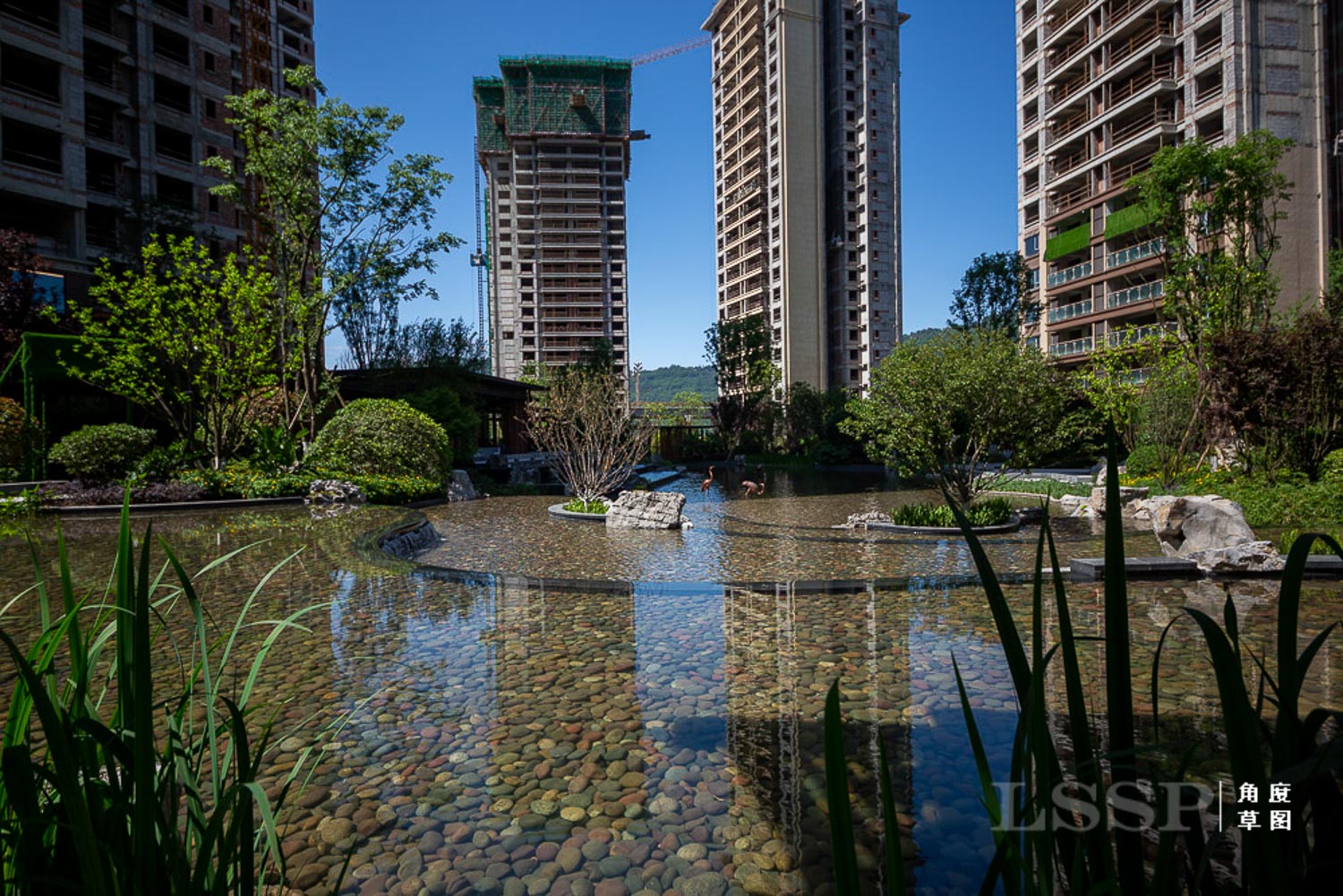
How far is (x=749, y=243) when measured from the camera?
62.0 metres

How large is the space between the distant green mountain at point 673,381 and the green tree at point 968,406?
10943 cm

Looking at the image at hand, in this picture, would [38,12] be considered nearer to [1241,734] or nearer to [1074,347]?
[1241,734]

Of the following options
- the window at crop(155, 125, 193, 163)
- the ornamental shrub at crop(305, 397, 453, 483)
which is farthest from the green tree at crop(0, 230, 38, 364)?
the window at crop(155, 125, 193, 163)

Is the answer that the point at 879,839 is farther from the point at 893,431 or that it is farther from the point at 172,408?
the point at 172,408

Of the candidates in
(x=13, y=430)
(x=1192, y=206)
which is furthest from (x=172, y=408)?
(x=1192, y=206)

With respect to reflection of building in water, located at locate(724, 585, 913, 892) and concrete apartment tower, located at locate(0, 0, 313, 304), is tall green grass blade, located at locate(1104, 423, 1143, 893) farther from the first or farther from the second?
concrete apartment tower, located at locate(0, 0, 313, 304)

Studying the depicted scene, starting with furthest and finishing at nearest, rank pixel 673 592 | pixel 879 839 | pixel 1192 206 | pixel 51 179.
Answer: pixel 51 179 < pixel 1192 206 < pixel 673 592 < pixel 879 839

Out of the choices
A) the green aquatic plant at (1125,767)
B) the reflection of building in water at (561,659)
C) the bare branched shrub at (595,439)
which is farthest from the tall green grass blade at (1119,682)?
the bare branched shrub at (595,439)

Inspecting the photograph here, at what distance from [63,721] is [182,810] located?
2.13 meters

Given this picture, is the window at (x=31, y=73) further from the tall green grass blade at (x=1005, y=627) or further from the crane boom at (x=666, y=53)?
the crane boom at (x=666, y=53)

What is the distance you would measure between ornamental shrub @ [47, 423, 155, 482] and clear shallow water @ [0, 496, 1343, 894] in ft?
34.7

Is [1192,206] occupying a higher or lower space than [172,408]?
higher

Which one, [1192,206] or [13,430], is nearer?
[13,430]

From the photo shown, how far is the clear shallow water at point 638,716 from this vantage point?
2.47 metres
